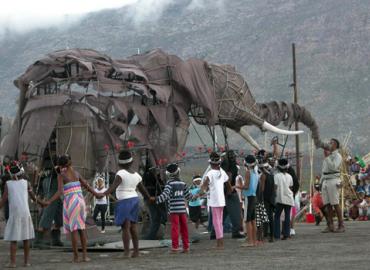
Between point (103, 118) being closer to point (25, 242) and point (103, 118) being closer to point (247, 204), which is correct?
point (247, 204)

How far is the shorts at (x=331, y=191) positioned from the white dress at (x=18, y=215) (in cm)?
782

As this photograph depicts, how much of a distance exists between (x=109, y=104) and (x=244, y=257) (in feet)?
16.6

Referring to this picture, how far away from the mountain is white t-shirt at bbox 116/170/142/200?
373 ft

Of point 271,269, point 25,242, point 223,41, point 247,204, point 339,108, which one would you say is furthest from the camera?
point 223,41

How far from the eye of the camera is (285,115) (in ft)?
81.5

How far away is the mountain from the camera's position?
150500mm

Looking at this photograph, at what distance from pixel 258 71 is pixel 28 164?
145m

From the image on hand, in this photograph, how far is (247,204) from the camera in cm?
1789

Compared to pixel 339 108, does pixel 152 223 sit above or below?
below

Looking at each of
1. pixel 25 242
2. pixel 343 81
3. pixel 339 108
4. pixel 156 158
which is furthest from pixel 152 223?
pixel 343 81

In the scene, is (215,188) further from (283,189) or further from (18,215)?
(18,215)

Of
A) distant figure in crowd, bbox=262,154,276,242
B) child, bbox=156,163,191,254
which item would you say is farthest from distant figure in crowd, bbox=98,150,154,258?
distant figure in crowd, bbox=262,154,276,242

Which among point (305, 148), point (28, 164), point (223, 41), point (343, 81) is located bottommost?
point (28, 164)

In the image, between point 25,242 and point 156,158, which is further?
point 156,158
